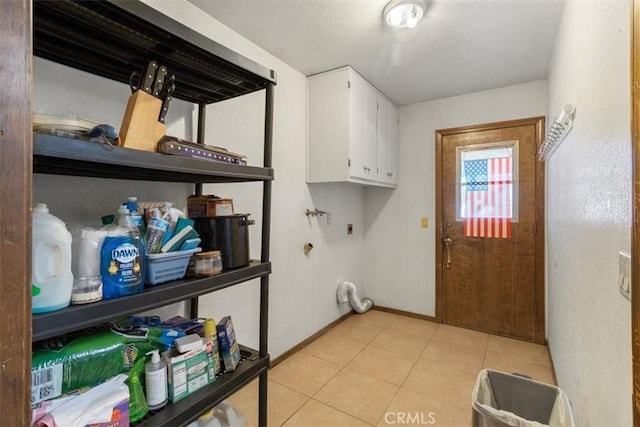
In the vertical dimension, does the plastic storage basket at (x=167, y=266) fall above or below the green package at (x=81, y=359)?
above

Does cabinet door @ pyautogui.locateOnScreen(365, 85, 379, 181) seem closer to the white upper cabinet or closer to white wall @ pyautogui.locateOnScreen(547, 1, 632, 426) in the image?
the white upper cabinet

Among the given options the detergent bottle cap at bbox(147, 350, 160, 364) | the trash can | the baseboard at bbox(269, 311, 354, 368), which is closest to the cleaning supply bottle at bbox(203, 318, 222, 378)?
the detergent bottle cap at bbox(147, 350, 160, 364)

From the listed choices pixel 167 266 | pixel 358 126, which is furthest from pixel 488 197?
pixel 167 266

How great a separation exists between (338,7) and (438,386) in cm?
249

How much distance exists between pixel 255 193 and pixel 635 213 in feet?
6.05

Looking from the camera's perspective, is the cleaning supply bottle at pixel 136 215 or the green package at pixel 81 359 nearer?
the green package at pixel 81 359

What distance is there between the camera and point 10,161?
0.48 meters

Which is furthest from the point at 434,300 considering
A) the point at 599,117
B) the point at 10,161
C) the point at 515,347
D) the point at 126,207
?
the point at 10,161

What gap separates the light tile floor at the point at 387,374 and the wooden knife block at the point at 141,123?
Answer: 162 centimetres

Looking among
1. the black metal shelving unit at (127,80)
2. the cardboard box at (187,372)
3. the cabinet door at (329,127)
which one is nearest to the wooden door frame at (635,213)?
the black metal shelving unit at (127,80)

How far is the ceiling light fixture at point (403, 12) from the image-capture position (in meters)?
1.63

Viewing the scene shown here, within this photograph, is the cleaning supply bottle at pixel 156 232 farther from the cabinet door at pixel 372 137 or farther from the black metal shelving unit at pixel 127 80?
the cabinet door at pixel 372 137

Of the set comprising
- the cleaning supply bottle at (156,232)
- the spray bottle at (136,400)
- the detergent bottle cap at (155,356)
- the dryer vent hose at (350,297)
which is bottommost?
the dryer vent hose at (350,297)

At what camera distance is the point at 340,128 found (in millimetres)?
2465
